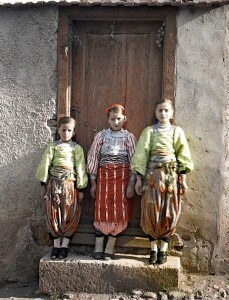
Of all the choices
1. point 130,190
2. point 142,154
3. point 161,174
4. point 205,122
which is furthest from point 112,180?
point 205,122

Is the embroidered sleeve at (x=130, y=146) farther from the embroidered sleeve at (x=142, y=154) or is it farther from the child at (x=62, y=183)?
the child at (x=62, y=183)

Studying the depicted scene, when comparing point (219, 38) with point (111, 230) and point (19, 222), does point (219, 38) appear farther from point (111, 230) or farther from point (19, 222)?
point (19, 222)

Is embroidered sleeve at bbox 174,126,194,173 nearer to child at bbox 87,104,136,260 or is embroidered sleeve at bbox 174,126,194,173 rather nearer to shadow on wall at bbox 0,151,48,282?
child at bbox 87,104,136,260

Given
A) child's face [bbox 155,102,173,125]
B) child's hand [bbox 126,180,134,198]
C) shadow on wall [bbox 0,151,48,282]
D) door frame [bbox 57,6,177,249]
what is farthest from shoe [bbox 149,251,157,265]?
child's face [bbox 155,102,173,125]

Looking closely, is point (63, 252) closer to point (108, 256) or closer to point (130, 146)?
point (108, 256)

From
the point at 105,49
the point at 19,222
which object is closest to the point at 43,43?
the point at 105,49

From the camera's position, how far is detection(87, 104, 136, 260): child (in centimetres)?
517

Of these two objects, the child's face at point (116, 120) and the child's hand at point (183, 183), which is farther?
the child's face at point (116, 120)

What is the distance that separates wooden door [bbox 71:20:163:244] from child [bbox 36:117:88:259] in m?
0.31

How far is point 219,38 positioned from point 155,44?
71 centimetres

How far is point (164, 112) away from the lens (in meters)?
5.01

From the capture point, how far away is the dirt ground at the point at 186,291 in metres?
4.92

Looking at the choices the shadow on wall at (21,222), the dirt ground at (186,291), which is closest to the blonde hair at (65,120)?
the shadow on wall at (21,222)

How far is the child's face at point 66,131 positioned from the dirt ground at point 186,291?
166 cm
